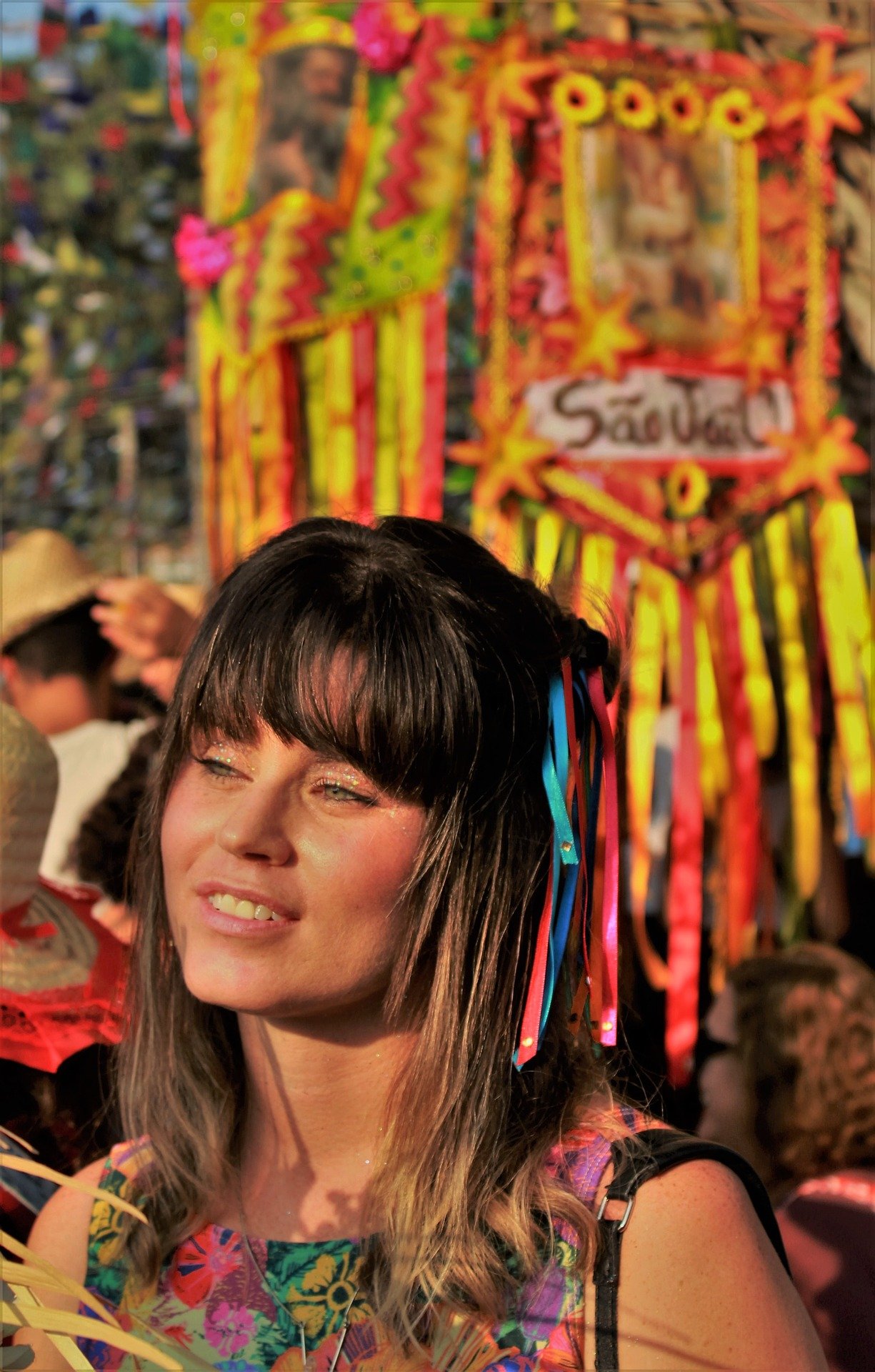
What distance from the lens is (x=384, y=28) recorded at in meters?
2.41

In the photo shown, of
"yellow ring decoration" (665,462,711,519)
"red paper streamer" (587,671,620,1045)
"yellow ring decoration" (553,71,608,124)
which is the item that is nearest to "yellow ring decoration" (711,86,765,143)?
Result: "yellow ring decoration" (553,71,608,124)

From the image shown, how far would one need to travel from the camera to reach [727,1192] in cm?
108

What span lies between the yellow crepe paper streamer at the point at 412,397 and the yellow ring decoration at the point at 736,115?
27.3 inches

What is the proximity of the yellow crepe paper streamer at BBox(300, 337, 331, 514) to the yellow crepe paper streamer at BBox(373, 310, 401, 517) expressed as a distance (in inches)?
3.9

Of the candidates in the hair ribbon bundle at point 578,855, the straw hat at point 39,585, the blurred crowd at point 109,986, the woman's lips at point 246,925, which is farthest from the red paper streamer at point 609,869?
the straw hat at point 39,585

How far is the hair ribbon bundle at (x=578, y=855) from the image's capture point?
4.09ft

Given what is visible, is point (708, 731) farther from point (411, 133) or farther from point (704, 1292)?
point (704, 1292)

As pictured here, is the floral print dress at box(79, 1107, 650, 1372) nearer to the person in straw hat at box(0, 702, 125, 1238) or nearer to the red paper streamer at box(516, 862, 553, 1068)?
the red paper streamer at box(516, 862, 553, 1068)

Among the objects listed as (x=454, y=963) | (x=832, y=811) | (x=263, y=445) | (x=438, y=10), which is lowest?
(x=832, y=811)

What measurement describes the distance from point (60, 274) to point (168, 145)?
1.72 feet

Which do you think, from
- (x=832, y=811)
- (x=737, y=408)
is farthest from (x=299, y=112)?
(x=832, y=811)

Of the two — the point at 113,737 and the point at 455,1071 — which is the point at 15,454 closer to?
the point at 113,737

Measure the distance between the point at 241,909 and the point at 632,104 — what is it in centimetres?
194

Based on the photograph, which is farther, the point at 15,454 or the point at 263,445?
the point at 15,454
